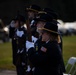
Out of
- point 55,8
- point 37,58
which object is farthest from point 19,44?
point 55,8

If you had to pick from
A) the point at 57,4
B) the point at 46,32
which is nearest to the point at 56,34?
the point at 46,32

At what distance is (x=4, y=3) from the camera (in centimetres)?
6150

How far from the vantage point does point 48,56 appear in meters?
7.94

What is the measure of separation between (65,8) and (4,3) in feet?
25.9

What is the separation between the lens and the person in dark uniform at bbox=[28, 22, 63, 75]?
26.1ft

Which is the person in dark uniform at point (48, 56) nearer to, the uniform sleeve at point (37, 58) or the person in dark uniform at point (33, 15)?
the uniform sleeve at point (37, 58)

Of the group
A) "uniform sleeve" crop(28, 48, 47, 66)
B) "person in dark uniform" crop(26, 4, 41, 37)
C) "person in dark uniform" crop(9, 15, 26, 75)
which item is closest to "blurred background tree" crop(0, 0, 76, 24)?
"person in dark uniform" crop(9, 15, 26, 75)

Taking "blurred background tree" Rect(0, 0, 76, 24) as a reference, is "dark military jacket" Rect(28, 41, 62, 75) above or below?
above

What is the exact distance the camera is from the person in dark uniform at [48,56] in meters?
7.96

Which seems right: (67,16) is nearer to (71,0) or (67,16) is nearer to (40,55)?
(71,0)

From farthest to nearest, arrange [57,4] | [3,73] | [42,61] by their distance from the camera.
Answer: [57,4] < [3,73] < [42,61]

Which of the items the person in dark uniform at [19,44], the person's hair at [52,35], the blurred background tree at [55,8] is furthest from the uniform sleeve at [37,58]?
the blurred background tree at [55,8]

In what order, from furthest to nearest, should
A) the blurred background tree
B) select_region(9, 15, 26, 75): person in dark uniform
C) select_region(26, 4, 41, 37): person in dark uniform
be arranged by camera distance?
the blurred background tree < select_region(9, 15, 26, 75): person in dark uniform < select_region(26, 4, 41, 37): person in dark uniform

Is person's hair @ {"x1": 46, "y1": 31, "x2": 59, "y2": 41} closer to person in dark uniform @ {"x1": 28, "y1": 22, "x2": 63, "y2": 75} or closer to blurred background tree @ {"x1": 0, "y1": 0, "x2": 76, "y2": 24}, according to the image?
person in dark uniform @ {"x1": 28, "y1": 22, "x2": 63, "y2": 75}
